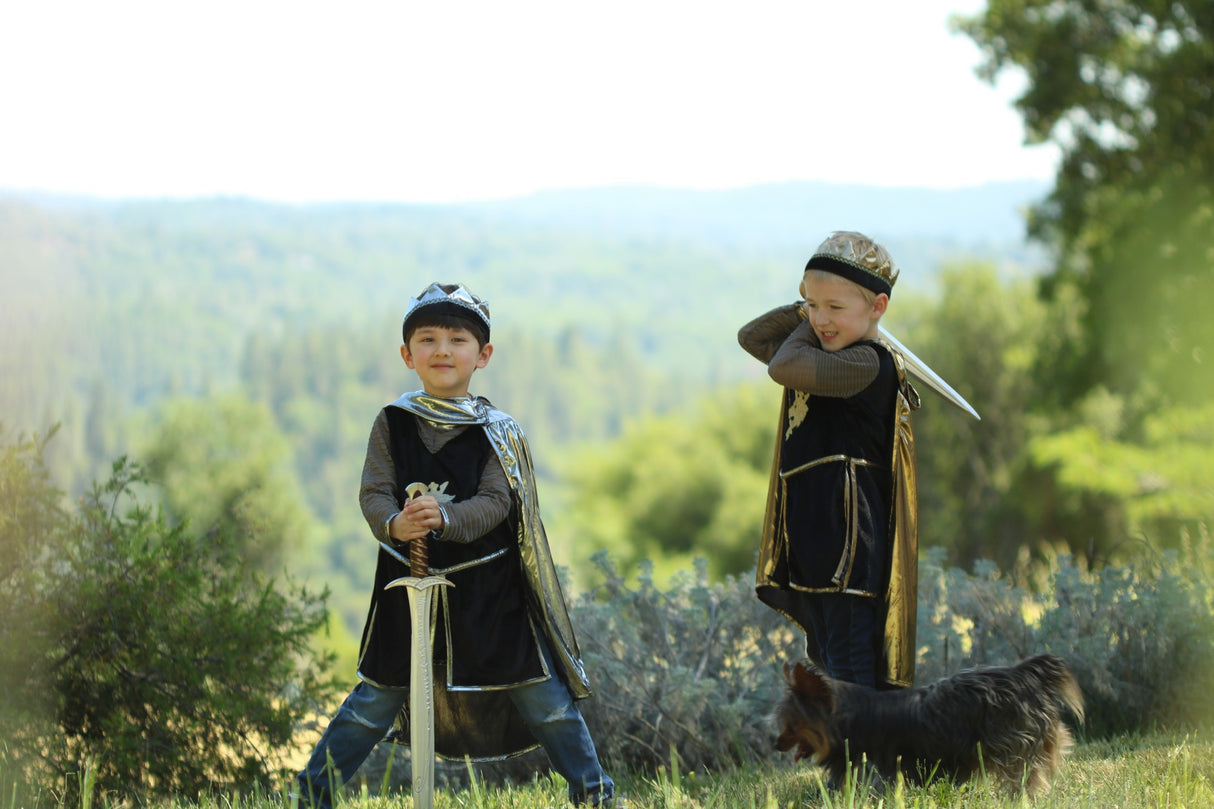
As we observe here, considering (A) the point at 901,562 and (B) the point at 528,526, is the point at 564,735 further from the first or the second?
(A) the point at 901,562

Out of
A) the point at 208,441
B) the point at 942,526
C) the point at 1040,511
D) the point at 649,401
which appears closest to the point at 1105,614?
the point at 1040,511

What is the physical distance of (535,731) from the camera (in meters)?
3.93

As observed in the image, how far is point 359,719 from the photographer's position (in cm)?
389

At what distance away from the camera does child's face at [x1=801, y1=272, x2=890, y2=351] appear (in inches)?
154

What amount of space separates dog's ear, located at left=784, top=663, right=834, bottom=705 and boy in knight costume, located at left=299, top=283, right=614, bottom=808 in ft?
2.34

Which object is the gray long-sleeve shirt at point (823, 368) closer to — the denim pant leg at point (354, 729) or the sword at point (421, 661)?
the sword at point (421, 661)

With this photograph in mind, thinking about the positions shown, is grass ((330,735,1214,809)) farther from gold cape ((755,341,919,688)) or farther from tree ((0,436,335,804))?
tree ((0,436,335,804))

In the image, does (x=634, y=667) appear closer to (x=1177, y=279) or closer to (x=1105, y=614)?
(x=1105, y=614)

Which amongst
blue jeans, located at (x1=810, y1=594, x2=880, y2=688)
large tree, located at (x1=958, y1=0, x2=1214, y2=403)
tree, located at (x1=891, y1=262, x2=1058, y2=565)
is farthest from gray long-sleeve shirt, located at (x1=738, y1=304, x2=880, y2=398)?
tree, located at (x1=891, y1=262, x2=1058, y2=565)

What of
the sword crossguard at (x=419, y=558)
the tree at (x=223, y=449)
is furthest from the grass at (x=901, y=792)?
the tree at (x=223, y=449)

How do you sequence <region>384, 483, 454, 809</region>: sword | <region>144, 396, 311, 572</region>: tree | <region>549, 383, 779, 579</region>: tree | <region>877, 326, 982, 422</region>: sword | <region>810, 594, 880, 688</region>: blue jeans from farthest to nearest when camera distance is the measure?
<region>549, 383, 779, 579</region>: tree < <region>144, 396, 311, 572</region>: tree < <region>877, 326, 982, 422</region>: sword < <region>810, 594, 880, 688</region>: blue jeans < <region>384, 483, 454, 809</region>: sword

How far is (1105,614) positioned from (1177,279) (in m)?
15.0

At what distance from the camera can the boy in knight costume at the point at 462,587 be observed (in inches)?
150

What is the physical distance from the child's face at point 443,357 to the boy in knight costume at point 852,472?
38.8 inches
